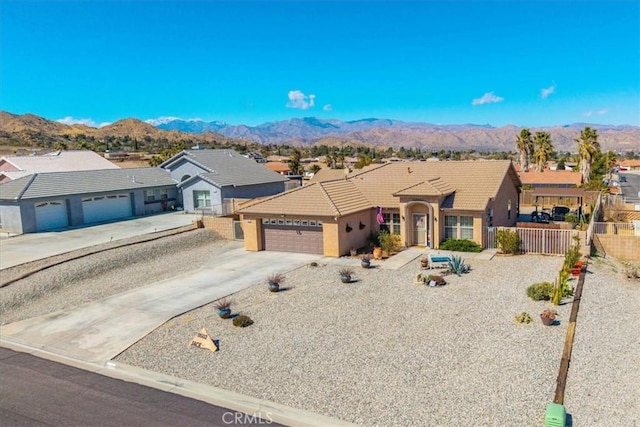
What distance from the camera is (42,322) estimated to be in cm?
1795

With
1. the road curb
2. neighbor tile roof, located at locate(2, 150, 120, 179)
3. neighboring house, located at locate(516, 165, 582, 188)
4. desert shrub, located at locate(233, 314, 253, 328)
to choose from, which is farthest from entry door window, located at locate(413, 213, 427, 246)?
neighbor tile roof, located at locate(2, 150, 120, 179)

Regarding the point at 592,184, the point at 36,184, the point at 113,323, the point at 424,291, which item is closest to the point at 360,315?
the point at 424,291

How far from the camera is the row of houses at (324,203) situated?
27000mm

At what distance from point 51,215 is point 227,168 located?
1443 centimetres

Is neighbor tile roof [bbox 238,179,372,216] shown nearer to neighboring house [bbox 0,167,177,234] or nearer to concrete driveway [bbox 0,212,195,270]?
concrete driveway [bbox 0,212,195,270]

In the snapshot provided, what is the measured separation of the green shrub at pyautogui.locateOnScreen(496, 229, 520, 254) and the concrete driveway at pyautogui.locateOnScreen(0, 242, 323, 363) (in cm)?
1000

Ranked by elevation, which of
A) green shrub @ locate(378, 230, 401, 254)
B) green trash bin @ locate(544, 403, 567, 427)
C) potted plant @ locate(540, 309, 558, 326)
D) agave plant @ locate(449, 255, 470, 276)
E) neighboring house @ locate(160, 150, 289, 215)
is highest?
neighboring house @ locate(160, 150, 289, 215)

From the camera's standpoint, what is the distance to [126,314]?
18.3 m

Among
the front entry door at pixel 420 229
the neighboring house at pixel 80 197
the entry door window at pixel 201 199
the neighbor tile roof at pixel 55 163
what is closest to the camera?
the front entry door at pixel 420 229

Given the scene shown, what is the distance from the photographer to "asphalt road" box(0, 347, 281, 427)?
11039 millimetres

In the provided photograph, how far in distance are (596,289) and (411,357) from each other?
31.8 ft

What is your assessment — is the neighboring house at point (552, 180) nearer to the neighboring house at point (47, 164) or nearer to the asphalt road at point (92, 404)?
the neighboring house at point (47, 164)

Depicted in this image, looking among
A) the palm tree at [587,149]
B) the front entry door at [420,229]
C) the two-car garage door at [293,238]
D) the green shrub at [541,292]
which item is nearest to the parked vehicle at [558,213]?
the front entry door at [420,229]

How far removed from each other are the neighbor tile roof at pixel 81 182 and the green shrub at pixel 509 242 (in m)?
28.2
